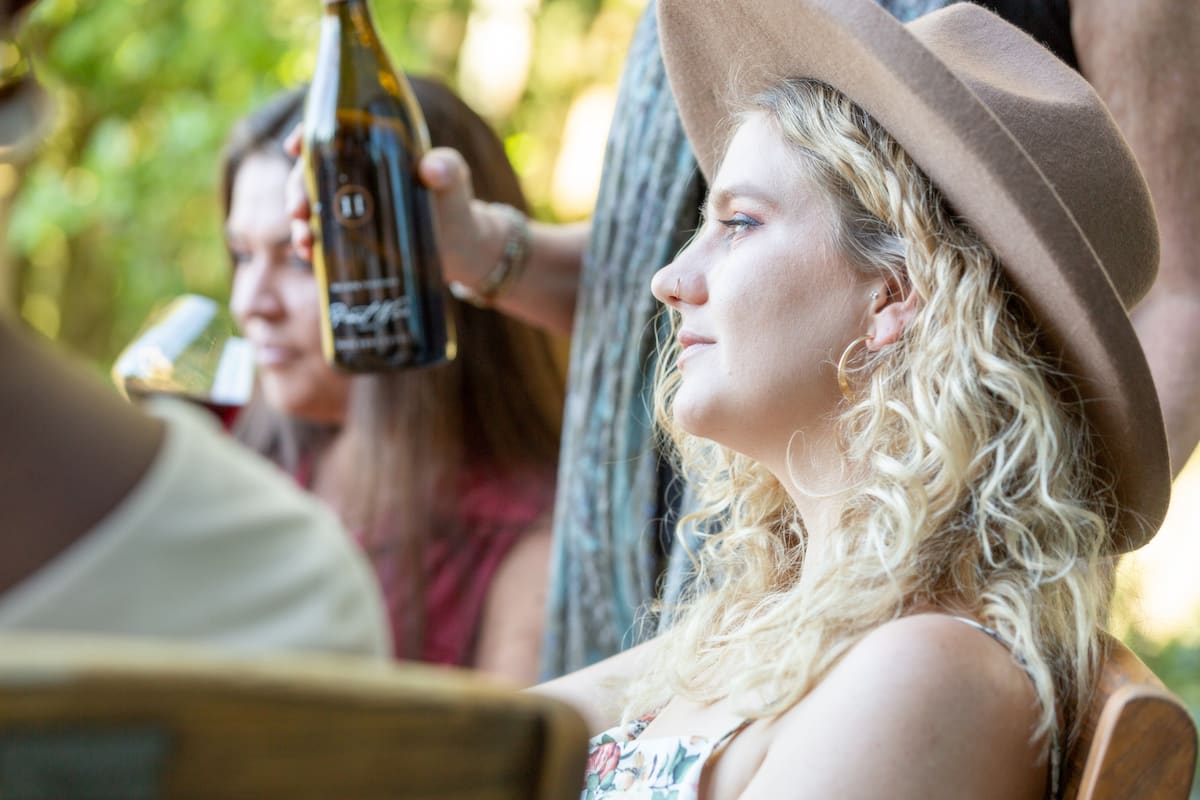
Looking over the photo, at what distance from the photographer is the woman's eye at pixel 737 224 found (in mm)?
1364

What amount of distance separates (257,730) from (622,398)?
57.8 inches

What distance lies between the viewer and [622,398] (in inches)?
76.9

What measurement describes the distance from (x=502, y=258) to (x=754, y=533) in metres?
0.75

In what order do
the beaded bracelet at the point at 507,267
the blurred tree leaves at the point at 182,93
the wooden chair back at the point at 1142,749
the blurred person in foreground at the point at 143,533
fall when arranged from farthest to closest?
the blurred tree leaves at the point at 182,93 → the beaded bracelet at the point at 507,267 → the wooden chair back at the point at 1142,749 → the blurred person in foreground at the point at 143,533

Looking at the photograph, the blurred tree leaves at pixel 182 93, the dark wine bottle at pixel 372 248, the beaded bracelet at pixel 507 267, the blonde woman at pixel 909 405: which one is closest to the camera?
the blonde woman at pixel 909 405

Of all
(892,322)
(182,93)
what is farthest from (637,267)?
(182,93)

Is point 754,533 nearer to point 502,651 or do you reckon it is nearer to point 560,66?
point 502,651

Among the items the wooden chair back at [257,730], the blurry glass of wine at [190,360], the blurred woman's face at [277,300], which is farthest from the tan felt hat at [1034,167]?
the blurred woman's face at [277,300]

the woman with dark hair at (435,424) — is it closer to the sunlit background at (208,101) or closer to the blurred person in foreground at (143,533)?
the sunlit background at (208,101)

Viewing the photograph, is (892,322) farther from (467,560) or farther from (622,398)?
(467,560)

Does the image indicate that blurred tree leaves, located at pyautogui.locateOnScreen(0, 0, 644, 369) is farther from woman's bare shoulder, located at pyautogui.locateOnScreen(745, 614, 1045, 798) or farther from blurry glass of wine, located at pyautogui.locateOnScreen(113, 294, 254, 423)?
woman's bare shoulder, located at pyautogui.locateOnScreen(745, 614, 1045, 798)

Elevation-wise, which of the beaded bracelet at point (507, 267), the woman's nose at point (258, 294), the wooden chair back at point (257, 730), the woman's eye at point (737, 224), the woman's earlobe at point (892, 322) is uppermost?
the wooden chair back at point (257, 730)

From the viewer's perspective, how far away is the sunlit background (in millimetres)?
3963

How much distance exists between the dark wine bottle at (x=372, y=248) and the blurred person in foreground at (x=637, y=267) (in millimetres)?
57
